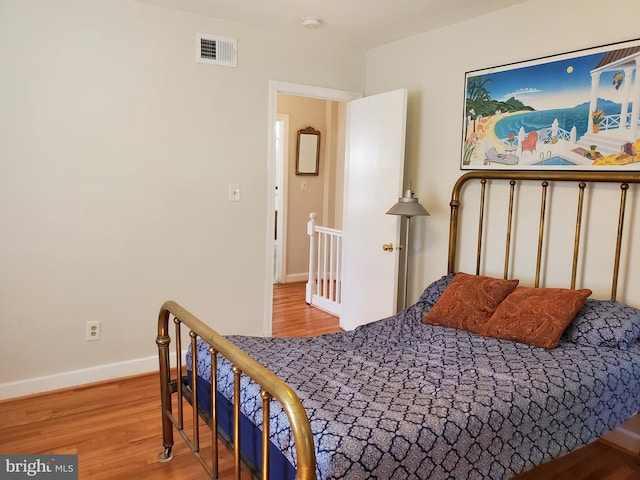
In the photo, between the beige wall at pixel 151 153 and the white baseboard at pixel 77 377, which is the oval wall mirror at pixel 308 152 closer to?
the beige wall at pixel 151 153

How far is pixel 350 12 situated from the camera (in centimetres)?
316

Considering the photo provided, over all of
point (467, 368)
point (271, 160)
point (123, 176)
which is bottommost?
point (467, 368)

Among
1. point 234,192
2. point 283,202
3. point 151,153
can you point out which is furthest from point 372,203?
point 283,202

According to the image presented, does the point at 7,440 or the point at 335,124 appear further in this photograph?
the point at 335,124

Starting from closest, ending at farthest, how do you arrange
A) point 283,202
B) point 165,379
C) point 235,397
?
point 235,397, point 165,379, point 283,202

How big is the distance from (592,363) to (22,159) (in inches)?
123

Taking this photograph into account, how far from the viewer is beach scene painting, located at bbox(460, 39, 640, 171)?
8.23 ft

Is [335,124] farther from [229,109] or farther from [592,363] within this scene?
[592,363]

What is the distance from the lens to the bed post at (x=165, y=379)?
2.24 meters

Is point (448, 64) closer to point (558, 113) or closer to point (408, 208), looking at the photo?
point (558, 113)

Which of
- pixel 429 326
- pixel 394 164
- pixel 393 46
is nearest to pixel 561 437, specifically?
pixel 429 326

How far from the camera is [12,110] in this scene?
2.77 metres

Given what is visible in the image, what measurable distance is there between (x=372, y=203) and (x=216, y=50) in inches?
61.8

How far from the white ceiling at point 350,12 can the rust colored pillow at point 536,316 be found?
1738 millimetres
